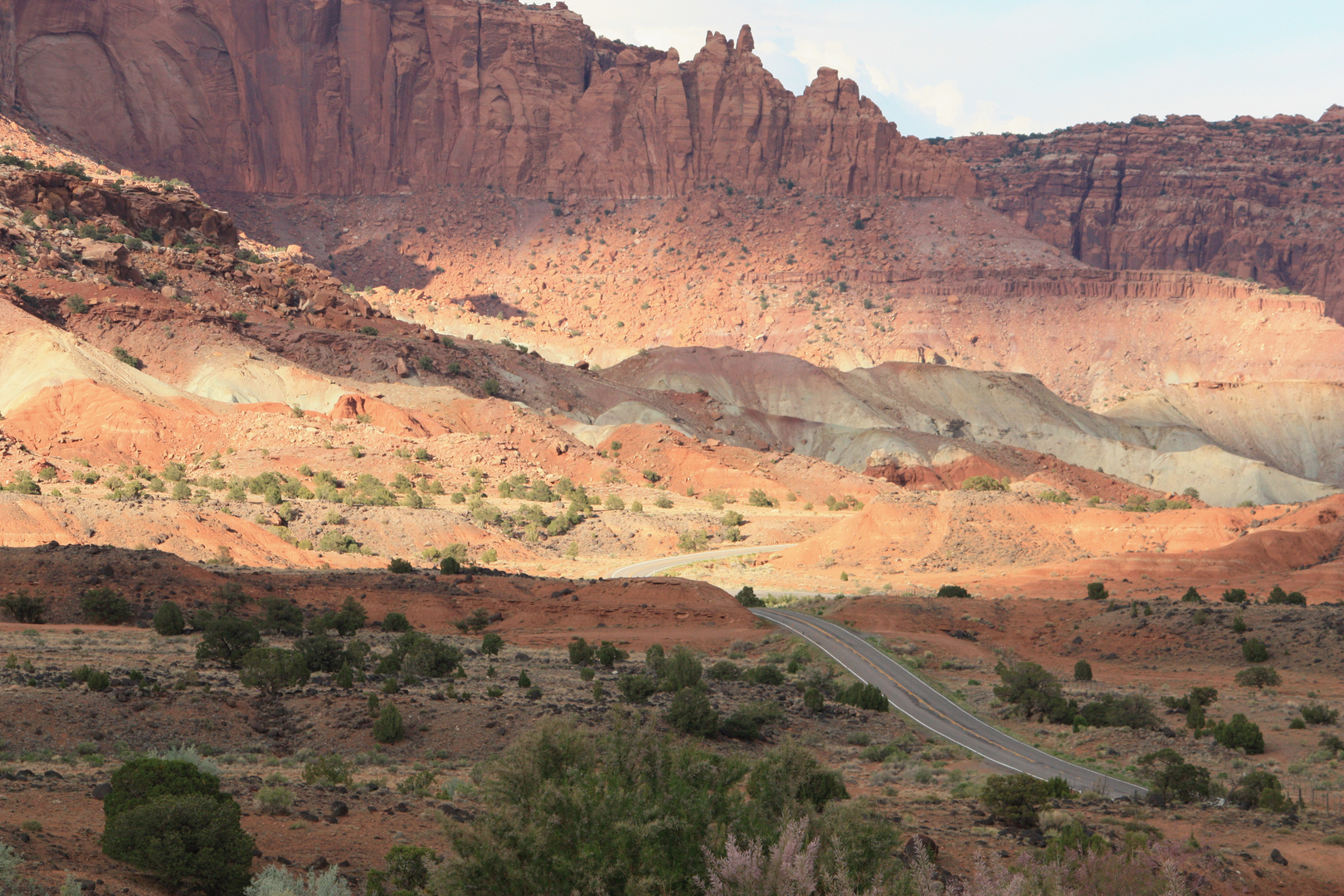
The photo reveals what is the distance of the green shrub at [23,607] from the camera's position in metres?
30.8

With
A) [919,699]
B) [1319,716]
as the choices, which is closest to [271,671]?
[919,699]

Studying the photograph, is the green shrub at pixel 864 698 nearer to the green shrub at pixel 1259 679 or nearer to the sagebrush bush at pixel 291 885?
the green shrub at pixel 1259 679

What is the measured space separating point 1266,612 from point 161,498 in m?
42.4

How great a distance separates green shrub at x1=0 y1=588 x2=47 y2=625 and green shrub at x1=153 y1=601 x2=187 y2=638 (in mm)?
3540

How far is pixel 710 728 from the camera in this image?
22859 mm

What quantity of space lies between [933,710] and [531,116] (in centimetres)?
13066

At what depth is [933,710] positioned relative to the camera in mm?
28797

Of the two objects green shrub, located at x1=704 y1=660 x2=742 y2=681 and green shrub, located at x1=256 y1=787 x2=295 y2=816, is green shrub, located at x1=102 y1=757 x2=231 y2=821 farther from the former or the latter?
green shrub, located at x1=704 y1=660 x2=742 y2=681

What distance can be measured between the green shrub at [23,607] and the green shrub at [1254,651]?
1363 inches

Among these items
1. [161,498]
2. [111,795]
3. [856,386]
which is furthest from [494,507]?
[856,386]

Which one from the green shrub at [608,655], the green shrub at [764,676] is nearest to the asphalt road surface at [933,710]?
the green shrub at [764,676]

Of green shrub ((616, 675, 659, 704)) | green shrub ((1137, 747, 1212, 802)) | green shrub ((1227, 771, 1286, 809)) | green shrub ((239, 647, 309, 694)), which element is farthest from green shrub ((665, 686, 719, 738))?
green shrub ((1227, 771, 1286, 809))

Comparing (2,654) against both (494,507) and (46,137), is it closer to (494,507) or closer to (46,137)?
(494,507)

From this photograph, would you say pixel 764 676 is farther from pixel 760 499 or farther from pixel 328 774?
pixel 760 499
